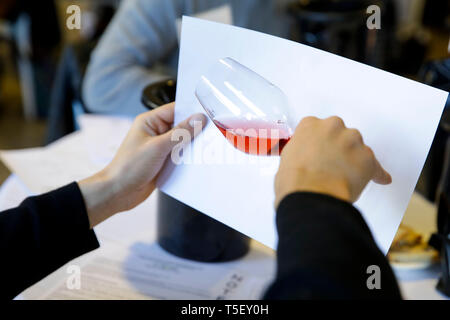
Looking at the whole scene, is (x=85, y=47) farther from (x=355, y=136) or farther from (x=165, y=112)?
(x=355, y=136)

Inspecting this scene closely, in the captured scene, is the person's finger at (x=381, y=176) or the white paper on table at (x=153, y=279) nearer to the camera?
the person's finger at (x=381, y=176)

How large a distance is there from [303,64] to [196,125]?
0.15 metres

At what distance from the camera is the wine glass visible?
21.0 inches

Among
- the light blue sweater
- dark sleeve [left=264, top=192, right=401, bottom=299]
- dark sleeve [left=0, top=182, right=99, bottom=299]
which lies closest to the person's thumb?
dark sleeve [left=0, top=182, right=99, bottom=299]

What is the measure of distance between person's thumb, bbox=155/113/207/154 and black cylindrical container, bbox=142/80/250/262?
6 cm

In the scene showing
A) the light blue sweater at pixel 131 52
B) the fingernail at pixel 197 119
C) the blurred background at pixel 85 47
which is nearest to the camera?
the fingernail at pixel 197 119

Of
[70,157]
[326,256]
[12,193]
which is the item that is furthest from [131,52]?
[326,256]

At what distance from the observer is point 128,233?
0.78m

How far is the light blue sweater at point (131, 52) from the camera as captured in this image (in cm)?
118

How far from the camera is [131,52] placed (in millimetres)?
1217

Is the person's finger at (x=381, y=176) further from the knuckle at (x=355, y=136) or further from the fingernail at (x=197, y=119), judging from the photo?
the fingernail at (x=197, y=119)

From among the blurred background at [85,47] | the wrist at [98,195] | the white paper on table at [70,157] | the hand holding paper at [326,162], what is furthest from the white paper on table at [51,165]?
the hand holding paper at [326,162]

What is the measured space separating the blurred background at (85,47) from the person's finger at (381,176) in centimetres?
20

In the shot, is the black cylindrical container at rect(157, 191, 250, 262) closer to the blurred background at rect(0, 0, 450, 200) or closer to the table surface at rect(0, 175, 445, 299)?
the table surface at rect(0, 175, 445, 299)
